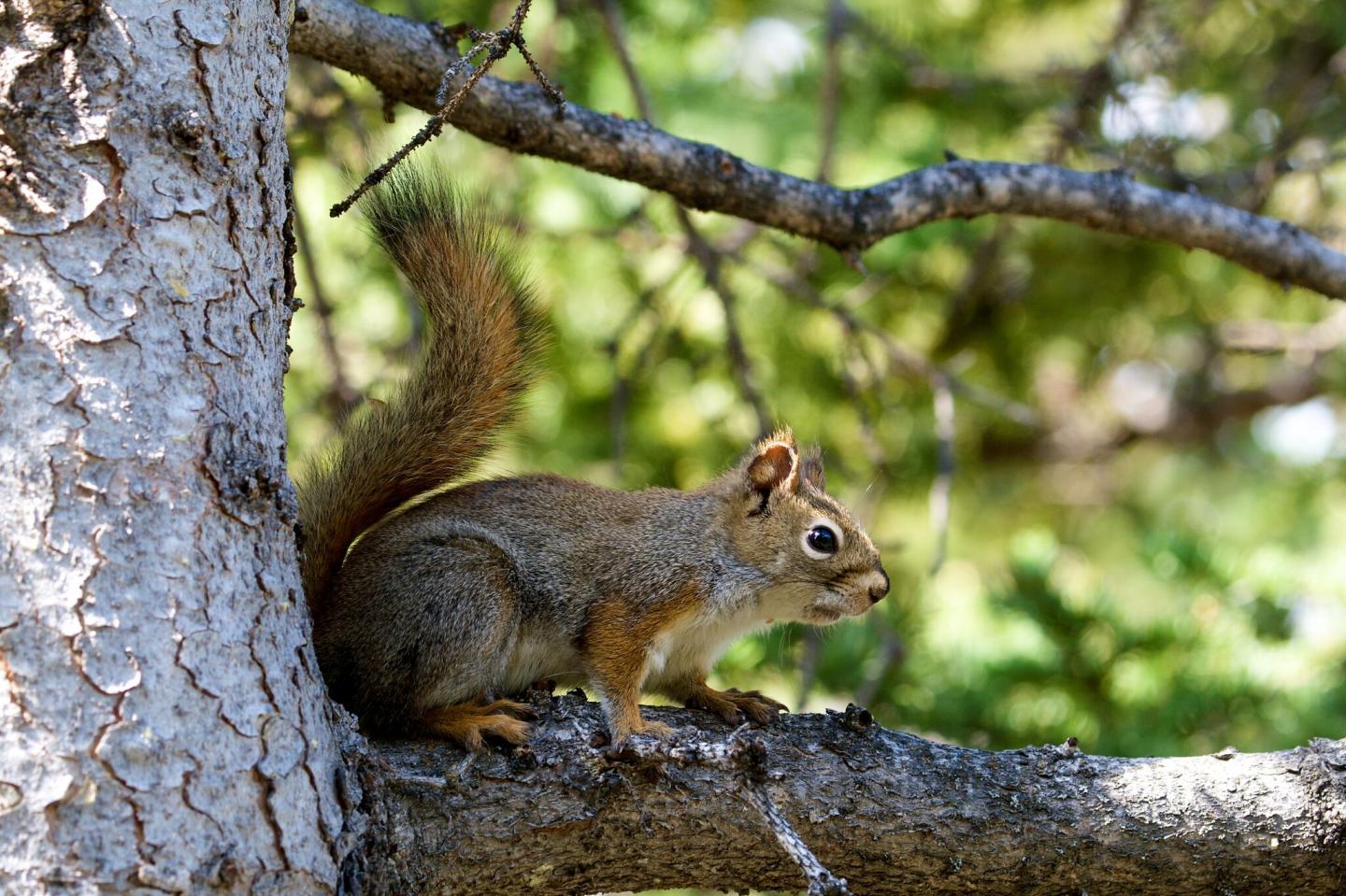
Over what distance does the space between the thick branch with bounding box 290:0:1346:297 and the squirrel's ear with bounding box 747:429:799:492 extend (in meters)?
0.50

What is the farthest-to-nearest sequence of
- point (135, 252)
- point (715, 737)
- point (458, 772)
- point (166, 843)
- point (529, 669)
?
point (529, 669), point (715, 737), point (458, 772), point (135, 252), point (166, 843)

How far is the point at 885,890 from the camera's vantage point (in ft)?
6.49

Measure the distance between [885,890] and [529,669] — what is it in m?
0.84

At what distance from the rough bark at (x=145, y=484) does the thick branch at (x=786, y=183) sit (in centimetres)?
57

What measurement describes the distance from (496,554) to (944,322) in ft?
9.16

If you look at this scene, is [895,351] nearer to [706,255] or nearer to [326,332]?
[706,255]

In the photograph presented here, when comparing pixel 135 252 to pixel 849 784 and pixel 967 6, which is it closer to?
pixel 849 784

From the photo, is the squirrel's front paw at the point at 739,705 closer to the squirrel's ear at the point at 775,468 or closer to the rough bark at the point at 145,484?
the squirrel's ear at the point at 775,468

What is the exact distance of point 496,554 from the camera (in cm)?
→ 245

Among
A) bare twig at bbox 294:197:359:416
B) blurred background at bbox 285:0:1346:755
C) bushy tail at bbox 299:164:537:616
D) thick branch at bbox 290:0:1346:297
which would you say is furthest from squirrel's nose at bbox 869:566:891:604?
bare twig at bbox 294:197:359:416

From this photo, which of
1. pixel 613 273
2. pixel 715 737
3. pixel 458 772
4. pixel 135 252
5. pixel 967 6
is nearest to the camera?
pixel 135 252

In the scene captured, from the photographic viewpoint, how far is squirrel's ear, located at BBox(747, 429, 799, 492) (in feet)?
9.39

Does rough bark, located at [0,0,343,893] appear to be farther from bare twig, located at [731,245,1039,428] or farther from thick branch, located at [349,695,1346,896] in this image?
bare twig, located at [731,245,1039,428]

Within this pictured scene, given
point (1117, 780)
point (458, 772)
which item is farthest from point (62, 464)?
point (1117, 780)
